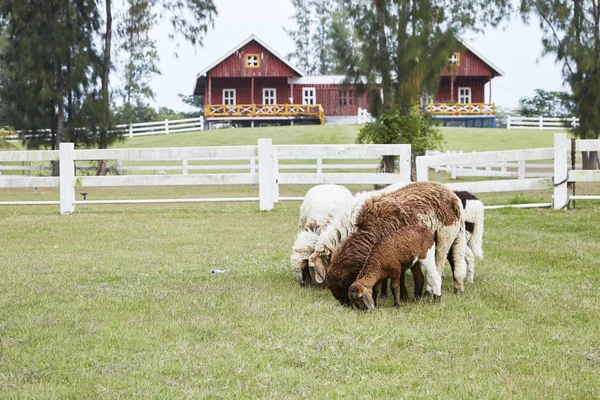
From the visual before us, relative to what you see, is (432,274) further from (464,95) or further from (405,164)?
(464,95)

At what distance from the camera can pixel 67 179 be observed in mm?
14758

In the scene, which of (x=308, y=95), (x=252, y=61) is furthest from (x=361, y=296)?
(x=308, y=95)

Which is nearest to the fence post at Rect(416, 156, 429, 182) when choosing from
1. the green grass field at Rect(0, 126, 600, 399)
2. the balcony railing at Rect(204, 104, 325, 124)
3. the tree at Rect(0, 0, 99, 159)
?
the green grass field at Rect(0, 126, 600, 399)

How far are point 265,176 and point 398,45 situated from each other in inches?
359

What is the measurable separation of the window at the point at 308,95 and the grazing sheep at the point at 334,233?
1823 inches

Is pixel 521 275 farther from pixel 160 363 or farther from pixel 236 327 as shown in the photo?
pixel 160 363

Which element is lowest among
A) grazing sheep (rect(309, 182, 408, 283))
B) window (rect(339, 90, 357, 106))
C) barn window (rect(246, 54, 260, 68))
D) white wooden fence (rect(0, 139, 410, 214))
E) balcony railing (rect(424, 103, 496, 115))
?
grazing sheep (rect(309, 182, 408, 283))

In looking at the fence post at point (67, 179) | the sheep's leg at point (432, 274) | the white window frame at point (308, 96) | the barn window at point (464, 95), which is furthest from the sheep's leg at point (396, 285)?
the barn window at point (464, 95)

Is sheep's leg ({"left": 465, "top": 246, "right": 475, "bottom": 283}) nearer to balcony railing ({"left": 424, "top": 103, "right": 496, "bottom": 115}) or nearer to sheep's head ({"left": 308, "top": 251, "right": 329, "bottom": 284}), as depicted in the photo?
sheep's head ({"left": 308, "top": 251, "right": 329, "bottom": 284})

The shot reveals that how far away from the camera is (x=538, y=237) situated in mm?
10188

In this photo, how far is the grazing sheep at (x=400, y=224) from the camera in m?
6.01

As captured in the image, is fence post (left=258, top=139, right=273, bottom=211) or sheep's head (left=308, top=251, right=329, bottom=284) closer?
sheep's head (left=308, top=251, right=329, bottom=284)

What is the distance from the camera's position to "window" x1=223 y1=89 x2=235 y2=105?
51625 millimetres

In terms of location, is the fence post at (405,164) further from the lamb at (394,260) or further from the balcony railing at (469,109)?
the balcony railing at (469,109)
